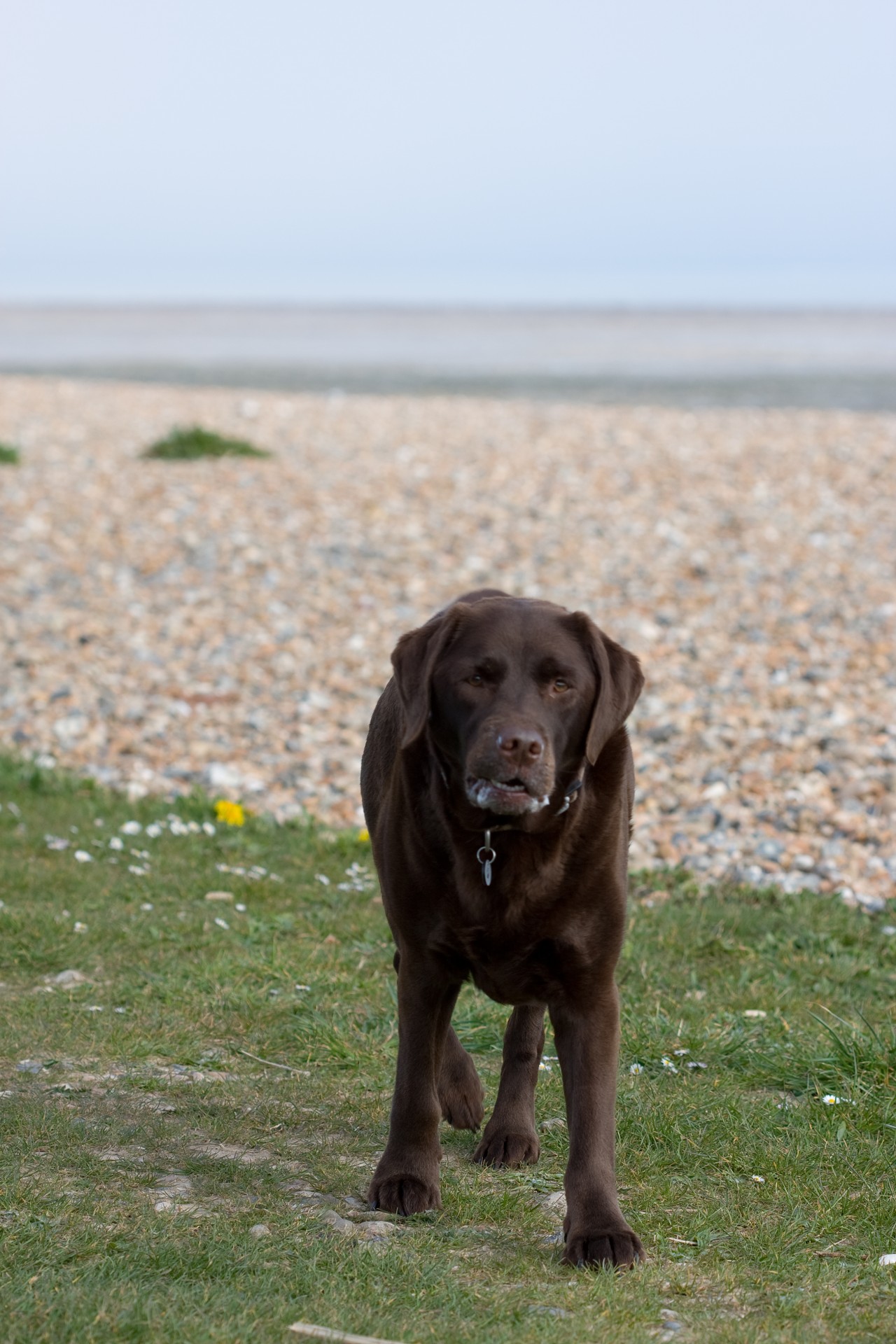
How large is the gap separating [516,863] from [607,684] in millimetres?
535

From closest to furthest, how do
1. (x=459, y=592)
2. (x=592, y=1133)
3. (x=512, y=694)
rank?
(x=512, y=694), (x=592, y=1133), (x=459, y=592)

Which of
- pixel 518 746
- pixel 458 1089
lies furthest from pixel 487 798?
pixel 458 1089

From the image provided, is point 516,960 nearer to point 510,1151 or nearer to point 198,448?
point 510,1151

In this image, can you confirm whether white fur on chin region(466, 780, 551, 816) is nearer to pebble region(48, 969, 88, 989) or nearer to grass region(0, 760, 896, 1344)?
grass region(0, 760, 896, 1344)

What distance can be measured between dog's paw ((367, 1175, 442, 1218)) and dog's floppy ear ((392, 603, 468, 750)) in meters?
1.23

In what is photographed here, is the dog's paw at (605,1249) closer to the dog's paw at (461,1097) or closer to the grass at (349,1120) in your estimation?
the grass at (349,1120)

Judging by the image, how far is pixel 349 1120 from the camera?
5.19m

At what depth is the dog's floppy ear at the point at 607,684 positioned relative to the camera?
4.24 meters

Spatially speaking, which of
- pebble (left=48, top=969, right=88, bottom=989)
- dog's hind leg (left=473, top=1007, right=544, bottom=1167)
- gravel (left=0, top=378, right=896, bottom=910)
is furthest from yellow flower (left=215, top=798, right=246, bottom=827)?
dog's hind leg (left=473, top=1007, right=544, bottom=1167)

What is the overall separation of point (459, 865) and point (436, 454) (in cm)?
1496

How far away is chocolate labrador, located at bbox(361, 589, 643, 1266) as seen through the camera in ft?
13.6

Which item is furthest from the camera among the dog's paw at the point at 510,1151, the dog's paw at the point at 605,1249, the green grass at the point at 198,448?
the green grass at the point at 198,448

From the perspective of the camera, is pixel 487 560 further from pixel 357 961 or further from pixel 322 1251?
pixel 322 1251

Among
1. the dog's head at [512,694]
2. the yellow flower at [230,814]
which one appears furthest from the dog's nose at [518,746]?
the yellow flower at [230,814]
